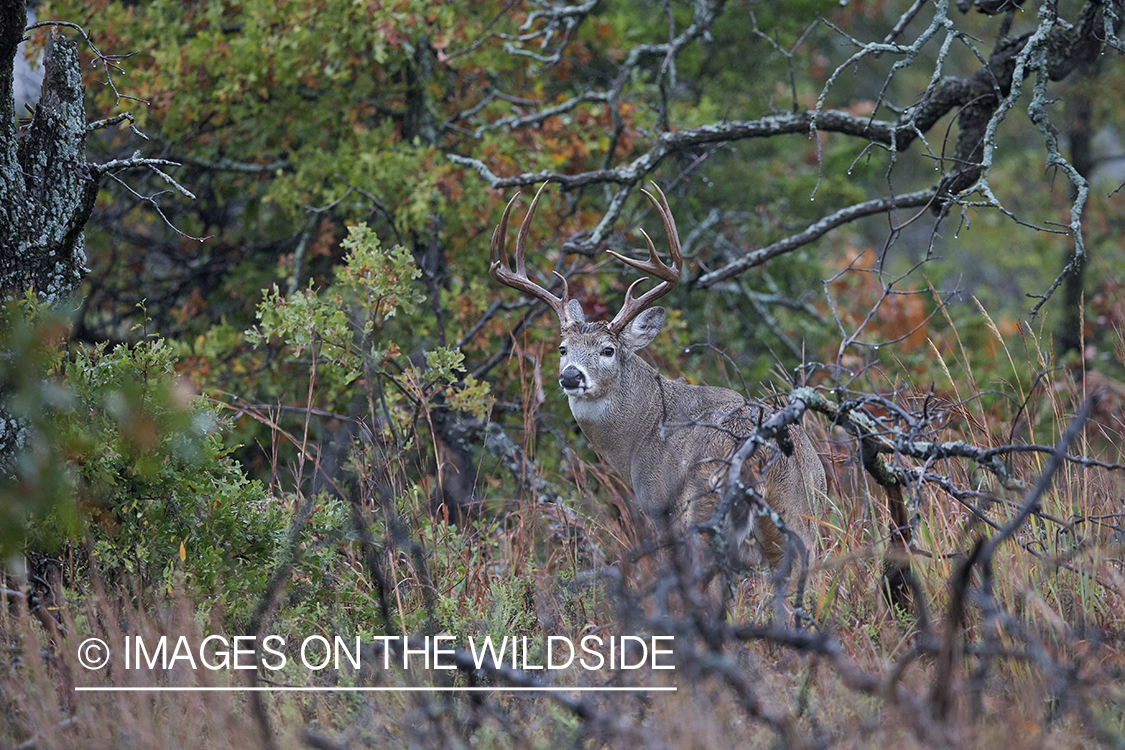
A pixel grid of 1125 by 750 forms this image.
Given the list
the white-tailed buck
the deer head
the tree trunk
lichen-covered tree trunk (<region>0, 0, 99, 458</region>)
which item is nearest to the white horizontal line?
lichen-covered tree trunk (<region>0, 0, 99, 458</region>)

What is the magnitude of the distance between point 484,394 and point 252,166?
3.32 metres

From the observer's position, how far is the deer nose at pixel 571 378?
5844 millimetres

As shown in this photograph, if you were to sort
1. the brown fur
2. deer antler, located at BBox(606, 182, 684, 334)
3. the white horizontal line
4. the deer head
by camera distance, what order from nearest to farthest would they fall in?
the white horizontal line
the brown fur
deer antler, located at BBox(606, 182, 684, 334)
the deer head

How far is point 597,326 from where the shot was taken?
6160 mm

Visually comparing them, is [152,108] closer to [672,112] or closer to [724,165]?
[672,112]

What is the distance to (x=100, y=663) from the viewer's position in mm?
3730

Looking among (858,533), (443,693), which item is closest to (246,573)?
(443,693)

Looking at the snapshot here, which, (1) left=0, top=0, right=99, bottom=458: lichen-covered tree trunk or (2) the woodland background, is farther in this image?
(1) left=0, top=0, right=99, bottom=458: lichen-covered tree trunk

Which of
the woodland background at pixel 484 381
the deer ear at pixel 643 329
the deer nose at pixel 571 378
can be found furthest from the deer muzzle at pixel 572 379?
the deer ear at pixel 643 329

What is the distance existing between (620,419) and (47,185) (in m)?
3.26

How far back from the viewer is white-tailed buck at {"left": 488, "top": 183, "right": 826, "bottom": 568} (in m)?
5.19
